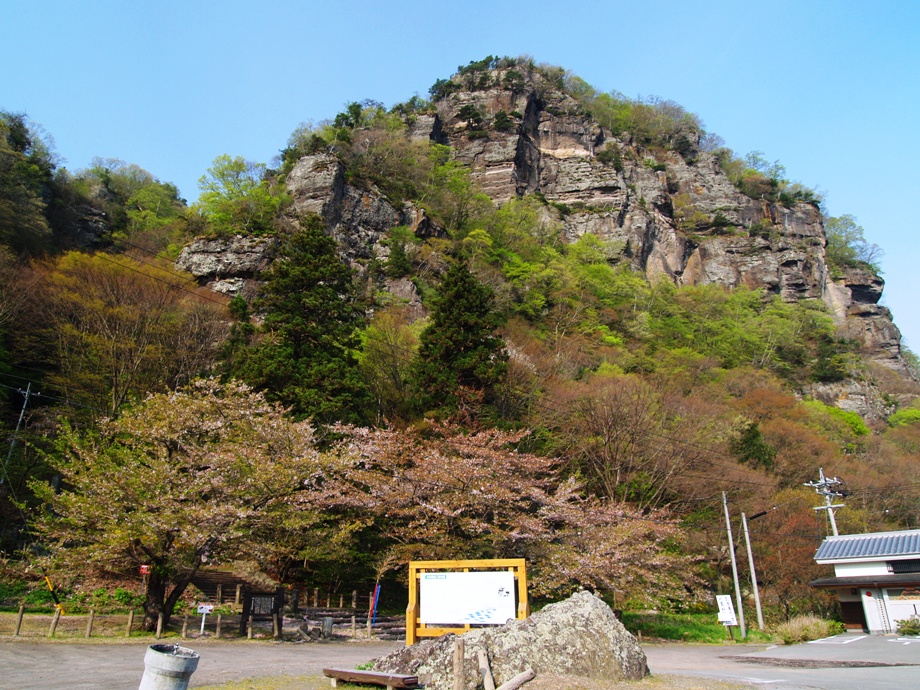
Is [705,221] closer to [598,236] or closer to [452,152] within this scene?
[598,236]

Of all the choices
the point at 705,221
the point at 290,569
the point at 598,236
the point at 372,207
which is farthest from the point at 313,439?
the point at 705,221

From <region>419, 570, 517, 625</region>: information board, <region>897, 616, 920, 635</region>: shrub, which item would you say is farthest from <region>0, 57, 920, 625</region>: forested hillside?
<region>419, 570, 517, 625</region>: information board

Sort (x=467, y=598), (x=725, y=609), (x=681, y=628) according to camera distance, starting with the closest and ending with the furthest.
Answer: (x=467, y=598), (x=725, y=609), (x=681, y=628)

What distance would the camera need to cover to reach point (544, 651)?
8273 millimetres

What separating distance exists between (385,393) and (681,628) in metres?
16.3

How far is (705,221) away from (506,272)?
49177 millimetres

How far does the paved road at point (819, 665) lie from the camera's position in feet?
31.6

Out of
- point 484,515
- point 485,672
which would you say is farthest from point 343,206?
point 485,672

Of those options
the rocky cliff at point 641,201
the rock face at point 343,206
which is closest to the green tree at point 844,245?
the rocky cliff at point 641,201

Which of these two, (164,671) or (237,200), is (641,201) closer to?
(237,200)

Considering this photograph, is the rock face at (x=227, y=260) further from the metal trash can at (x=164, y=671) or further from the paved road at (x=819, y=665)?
the metal trash can at (x=164, y=671)

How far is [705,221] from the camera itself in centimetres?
8744

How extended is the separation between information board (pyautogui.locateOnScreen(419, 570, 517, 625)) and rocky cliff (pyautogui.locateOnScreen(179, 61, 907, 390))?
67149 mm

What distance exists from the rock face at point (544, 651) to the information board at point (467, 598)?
0.97 metres
